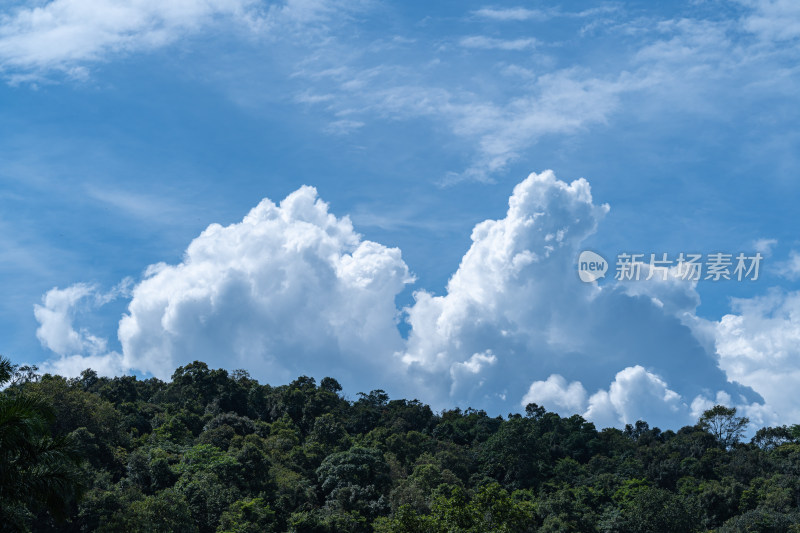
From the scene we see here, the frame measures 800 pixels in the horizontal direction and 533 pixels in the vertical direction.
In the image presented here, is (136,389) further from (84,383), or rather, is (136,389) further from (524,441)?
(524,441)

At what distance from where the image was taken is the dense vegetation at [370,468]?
4388 cm

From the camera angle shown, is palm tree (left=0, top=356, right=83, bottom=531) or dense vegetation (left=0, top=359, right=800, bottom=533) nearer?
palm tree (left=0, top=356, right=83, bottom=531)

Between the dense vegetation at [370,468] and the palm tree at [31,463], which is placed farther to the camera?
the dense vegetation at [370,468]

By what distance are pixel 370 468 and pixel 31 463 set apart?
4192 centimetres

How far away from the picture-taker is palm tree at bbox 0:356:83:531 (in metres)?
16.5

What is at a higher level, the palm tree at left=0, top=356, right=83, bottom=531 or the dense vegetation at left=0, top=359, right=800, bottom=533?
the dense vegetation at left=0, top=359, right=800, bottom=533

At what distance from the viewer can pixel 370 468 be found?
2255 inches

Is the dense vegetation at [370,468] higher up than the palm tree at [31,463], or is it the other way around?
the dense vegetation at [370,468]

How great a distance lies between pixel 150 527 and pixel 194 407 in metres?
33.7

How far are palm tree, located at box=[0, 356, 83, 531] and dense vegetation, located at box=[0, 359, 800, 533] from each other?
14.8 m

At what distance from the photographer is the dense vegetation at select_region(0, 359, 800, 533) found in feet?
144

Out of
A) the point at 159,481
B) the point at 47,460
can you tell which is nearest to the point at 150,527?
the point at 159,481

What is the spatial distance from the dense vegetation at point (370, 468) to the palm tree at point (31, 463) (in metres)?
14.8

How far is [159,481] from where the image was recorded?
51.8 metres
